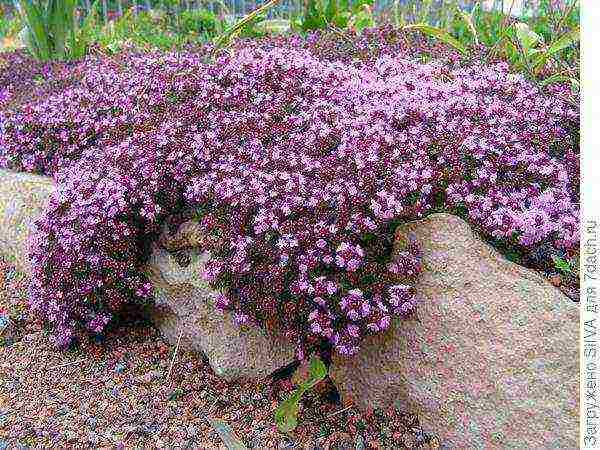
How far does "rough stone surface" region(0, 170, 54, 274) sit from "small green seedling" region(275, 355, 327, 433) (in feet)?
6.10

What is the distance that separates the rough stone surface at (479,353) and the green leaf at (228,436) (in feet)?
1.83

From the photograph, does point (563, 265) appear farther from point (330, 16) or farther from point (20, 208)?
point (330, 16)

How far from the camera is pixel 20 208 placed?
13.4 feet

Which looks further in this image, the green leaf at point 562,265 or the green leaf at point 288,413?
the green leaf at point 288,413

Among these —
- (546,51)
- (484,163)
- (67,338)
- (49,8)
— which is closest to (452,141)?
(484,163)

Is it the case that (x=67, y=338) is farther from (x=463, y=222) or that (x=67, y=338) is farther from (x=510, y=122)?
(x=510, y=122)

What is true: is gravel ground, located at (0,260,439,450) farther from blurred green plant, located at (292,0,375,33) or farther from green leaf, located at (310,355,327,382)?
blurred green plant, located at (292,0,375,33)

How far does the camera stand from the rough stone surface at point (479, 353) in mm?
2480

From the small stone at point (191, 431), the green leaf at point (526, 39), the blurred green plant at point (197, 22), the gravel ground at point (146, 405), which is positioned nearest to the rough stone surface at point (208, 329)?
the gravel ground at point (146, 405)

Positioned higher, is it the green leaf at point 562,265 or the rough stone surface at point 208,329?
the green leaf at point 562,265

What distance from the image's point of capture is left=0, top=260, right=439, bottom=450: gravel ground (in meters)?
2.94

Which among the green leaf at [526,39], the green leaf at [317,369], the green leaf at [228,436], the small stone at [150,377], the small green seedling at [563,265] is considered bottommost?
the small stone at [150,377]

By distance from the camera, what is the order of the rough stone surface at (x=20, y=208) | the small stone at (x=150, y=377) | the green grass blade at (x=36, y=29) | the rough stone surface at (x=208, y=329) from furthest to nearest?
1. the green grass blade at (x=36, y=29)
2. the rough stone surface at (x=20, y=208)
3. the small stone at (x=150, y=377)
4. the rough stone surface at (x=208, y=329)

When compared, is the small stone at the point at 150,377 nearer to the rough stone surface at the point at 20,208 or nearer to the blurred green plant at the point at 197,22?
the rough stone surface at the point at 20,208
